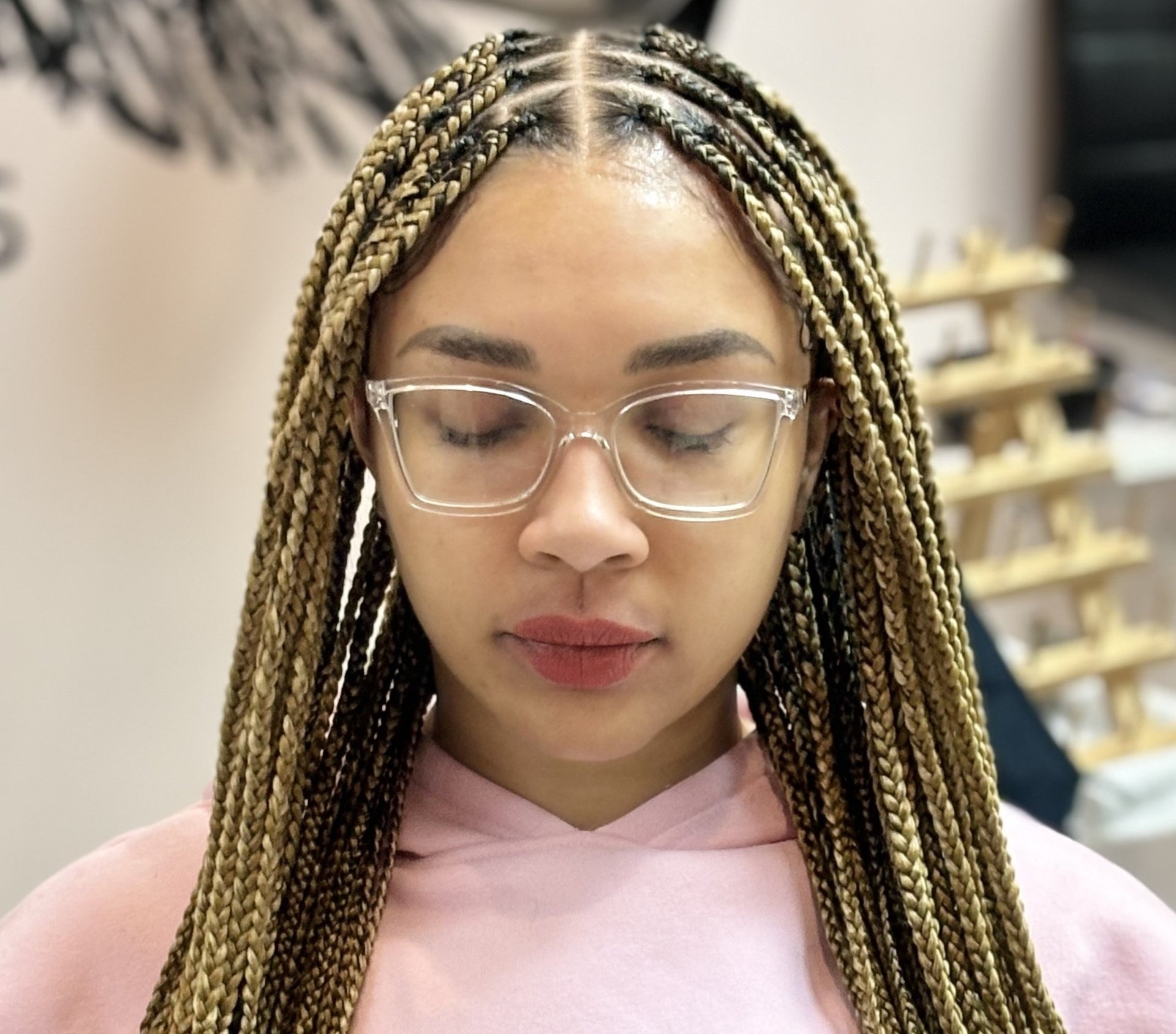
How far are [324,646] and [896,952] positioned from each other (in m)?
0.37

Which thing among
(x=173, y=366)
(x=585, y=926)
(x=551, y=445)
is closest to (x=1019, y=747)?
(x=585, y=926)

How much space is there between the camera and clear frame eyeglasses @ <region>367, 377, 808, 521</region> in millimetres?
594

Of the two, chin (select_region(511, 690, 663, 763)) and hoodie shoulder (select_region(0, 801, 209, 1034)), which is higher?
chin (select_region(511, 690, 663, 763))

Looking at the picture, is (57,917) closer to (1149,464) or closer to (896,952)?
(896,952)

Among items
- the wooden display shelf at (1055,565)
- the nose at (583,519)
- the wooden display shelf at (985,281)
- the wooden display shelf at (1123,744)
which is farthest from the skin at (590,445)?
the wooden display shelf at (1123,744)

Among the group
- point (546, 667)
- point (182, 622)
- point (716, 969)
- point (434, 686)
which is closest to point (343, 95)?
point (182, 622)

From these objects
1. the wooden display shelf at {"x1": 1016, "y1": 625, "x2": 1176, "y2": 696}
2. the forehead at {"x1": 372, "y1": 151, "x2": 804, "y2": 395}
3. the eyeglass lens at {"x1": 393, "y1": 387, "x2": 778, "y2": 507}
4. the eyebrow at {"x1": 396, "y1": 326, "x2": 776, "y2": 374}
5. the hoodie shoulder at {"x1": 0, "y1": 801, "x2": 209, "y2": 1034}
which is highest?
the forehead at {"x1": 372, "y1": 151, "x2": 804, "y2": 395}

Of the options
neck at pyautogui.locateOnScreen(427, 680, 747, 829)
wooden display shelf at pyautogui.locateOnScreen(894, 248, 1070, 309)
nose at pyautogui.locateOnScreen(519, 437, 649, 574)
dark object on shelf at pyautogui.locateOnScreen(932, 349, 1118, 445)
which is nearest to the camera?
nose at pyautogui.locateOnScreen(519, 437, 649, 574)

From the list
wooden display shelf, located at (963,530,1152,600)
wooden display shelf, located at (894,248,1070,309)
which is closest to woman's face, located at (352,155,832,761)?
wooden display shelf, located at (894,248,1070,309)

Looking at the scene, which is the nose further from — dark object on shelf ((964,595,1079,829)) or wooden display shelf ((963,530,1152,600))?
wooden display shelf ((963,530,1152,600))

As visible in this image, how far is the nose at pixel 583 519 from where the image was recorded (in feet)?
1.90

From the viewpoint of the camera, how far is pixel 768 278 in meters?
0.63

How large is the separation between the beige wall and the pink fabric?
57 centimetres

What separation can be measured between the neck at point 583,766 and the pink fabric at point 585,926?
1cm
